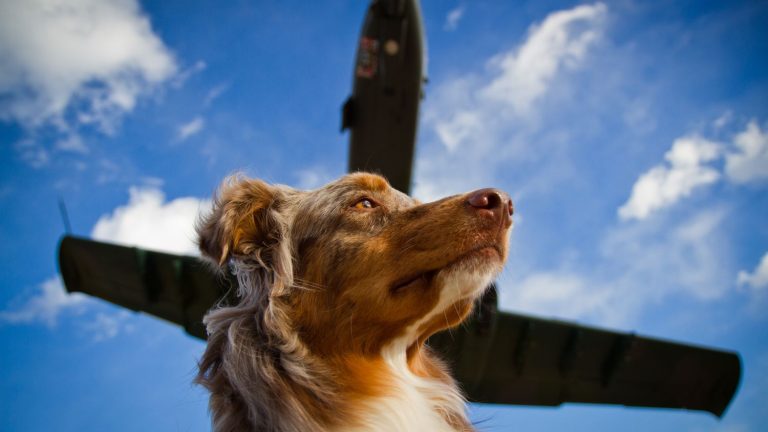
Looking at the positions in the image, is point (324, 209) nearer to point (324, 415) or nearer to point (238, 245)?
point (238, 245)

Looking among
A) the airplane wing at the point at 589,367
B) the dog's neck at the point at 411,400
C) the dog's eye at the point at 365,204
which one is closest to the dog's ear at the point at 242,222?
the dog's eye at the point at 365,204

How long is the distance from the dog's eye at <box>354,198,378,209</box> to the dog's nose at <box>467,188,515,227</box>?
0.52 metres

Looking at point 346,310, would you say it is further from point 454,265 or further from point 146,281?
point 146,281

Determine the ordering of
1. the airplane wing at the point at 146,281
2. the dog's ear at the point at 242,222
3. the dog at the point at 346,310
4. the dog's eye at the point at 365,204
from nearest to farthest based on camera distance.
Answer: the dog at the point at 346,310 < the dog's ear at the point at 242,222 < the dog's eye at the point at 365,204 < the airplane wing at the point at 146,281

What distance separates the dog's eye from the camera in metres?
2.37

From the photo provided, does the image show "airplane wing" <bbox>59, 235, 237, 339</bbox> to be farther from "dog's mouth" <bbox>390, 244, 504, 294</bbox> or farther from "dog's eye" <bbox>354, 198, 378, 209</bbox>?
"dog's mouth" <bbox>390, 244, 504, 294</bbox>

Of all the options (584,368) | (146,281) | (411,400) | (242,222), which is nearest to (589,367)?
(584,368)

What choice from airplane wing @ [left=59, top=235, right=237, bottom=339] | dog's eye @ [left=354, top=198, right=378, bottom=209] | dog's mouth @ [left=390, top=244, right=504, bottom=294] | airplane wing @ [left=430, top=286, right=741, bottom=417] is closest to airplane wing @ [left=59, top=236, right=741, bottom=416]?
airplane wing @ [left=430, top=286, right=741, bottom=417]

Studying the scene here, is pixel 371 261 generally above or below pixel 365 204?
below

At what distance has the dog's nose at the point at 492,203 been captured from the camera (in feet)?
6.67

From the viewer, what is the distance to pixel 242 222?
2332 millimetres

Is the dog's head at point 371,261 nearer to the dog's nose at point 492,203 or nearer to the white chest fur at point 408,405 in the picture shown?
the dog's nose at point 492,203

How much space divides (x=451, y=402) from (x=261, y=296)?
105 centimetres

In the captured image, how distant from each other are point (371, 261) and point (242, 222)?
2.23 ft
